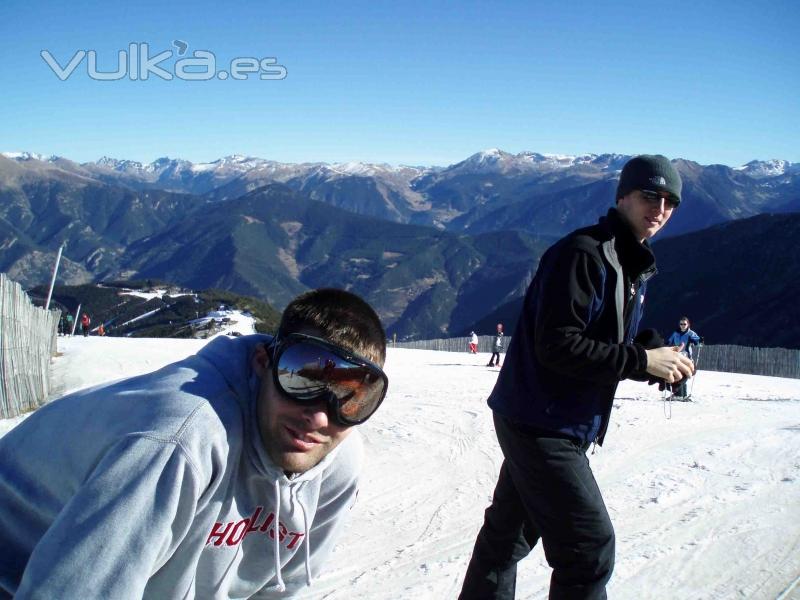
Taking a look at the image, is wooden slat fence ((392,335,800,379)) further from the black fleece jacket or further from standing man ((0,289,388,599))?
standing man ((0,289,388,599))

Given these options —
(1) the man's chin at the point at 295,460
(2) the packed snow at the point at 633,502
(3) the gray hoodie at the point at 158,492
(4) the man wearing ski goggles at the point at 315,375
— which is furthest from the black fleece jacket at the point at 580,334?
(2) the packed snow at the point at 633,502

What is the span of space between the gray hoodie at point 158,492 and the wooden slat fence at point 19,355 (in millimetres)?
8096

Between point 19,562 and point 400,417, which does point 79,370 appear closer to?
point 400,417

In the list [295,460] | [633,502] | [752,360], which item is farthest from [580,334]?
[752,360]

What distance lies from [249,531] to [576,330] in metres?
1.57

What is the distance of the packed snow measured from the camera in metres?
4.01

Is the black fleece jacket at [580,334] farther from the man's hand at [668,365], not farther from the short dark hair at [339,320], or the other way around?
the short dark hair at [339,320]

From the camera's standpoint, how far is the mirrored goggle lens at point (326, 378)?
72.9 inches

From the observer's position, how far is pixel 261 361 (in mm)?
1957

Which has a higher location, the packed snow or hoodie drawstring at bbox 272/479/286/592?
hoodie drawstring at bbox 272/479/286/592

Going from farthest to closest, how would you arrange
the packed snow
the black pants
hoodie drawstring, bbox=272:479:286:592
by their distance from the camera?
1. the packed snow
2. the black pants
3. hoodie drawstring, bbox=272:479:286:592

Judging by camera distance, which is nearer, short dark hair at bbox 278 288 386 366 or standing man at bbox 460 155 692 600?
short dark hair at bbox 278 288 386 366

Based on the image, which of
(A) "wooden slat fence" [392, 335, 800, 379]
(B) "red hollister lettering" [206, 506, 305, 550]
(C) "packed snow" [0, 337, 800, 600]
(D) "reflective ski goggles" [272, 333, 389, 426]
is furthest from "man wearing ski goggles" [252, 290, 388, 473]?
(A) "wooden slat fence" [392, 335, 800, 379]

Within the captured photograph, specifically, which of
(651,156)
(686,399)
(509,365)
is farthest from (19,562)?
(686,399)
